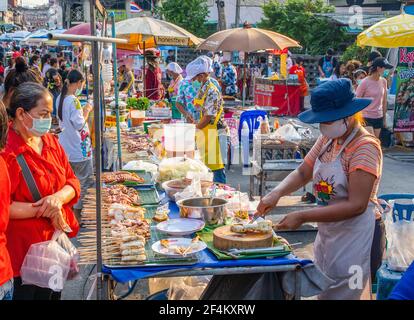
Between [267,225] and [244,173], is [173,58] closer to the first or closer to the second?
[244,173]

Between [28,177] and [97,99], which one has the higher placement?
[97,99]

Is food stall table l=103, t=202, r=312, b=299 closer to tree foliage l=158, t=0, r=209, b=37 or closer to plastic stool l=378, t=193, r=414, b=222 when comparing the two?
plastic stool l=378, t=193, r=414, b=222

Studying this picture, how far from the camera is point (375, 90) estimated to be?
32.1 ft

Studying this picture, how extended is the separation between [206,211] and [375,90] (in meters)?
7.07

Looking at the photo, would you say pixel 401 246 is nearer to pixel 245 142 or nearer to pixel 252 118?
pixel 245 142

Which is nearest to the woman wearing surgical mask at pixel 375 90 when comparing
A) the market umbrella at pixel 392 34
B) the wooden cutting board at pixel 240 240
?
the market umbrella at pixel 392 34

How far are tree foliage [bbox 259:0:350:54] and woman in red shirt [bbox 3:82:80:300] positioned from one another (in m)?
25.4

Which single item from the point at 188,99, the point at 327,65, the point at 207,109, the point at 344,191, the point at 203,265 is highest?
the point at 327,65

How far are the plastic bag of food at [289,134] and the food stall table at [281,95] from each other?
9.09 m

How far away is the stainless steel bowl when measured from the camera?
3641mm

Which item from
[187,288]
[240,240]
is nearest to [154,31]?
[187,288]

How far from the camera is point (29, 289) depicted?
3.14 meters

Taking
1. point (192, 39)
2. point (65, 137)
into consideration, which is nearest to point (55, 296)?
point (65, 137)

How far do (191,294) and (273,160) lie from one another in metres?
3.72
